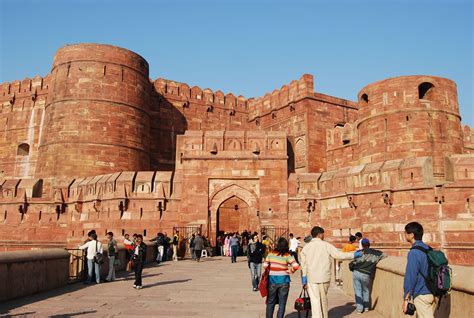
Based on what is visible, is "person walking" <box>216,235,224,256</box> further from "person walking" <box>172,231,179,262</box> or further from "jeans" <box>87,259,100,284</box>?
"jeans" <box>87,259,100,284</box>

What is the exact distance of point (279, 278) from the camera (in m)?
5.21

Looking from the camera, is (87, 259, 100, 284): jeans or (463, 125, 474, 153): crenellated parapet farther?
(463, 125, 474, 153): crenellated parapet

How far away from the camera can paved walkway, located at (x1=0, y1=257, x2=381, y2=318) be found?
6117 mm

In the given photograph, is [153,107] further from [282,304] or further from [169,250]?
[282,304]

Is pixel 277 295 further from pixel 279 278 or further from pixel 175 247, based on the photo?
pixel 175 247

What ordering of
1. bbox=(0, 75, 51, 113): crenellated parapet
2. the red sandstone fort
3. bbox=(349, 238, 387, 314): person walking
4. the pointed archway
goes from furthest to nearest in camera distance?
bbox=(0, 75, 51, 113): crenellated parapet
the pointed archway
the red sandstone fort
bbox=(349, 238, 387, 314): person walking

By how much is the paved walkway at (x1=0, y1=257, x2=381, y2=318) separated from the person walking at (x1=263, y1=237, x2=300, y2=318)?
89 centimetres

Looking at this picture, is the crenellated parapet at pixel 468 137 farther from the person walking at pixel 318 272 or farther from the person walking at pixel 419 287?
the person walking at pixel 419 287

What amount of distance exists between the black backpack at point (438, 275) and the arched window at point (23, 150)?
28.5 meters

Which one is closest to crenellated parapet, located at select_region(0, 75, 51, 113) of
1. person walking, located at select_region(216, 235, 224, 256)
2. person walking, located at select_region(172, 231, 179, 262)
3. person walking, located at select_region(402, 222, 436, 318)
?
person walking, located at select_region(216, 235, 224, 256)

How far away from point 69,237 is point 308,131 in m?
13.4

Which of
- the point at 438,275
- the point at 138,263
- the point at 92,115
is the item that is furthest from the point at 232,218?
the point at 438,275

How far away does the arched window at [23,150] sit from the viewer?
28.1 metres

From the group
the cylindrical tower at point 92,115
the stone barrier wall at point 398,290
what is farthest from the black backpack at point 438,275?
the cylindrical tower at point 92,115
